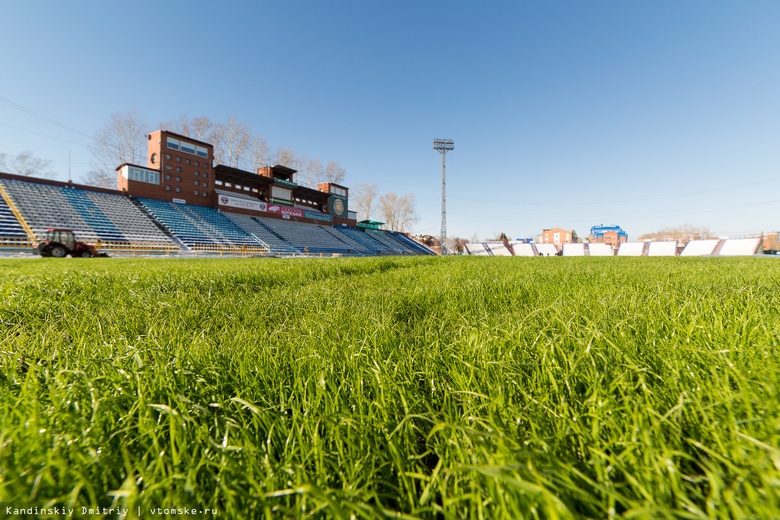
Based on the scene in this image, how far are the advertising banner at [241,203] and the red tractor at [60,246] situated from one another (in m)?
16.7

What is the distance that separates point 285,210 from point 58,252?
23.8 metres

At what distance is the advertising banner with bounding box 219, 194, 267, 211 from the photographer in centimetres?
3372

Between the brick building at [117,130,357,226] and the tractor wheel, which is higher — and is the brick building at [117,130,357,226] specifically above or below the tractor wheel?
above

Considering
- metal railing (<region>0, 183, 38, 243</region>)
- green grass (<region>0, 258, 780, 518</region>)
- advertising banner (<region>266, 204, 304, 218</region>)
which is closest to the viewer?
green grass (<region>0, 258, 780, 518</region>)

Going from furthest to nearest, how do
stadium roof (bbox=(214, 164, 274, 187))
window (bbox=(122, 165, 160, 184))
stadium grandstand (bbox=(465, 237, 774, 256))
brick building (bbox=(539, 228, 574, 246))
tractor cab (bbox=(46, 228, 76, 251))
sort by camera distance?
brick building (bbox=(539, 228, 574, 246))
stadium roof (bbox=(214, 164, 274, 187))
stadium grandstand (bbox=(465, 237, 774, 256))
window (bbox=(122, 165, 160, 184))
tractor cab (bbox=(46, 228, 76, 251))

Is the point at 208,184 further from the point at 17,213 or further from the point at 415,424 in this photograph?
the point at 415,424

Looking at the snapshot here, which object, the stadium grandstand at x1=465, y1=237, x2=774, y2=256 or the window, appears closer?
the window

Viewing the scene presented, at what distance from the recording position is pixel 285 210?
39125mm

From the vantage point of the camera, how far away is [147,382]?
1.09m

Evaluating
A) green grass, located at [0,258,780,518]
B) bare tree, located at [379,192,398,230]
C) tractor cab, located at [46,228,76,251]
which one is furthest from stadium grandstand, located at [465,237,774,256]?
tractor cab, located at [46,228,76,251]

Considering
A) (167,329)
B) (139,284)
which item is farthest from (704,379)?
(139,284)

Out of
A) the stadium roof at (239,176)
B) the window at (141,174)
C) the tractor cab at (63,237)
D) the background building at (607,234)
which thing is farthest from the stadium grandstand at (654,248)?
the background building at (607,234)

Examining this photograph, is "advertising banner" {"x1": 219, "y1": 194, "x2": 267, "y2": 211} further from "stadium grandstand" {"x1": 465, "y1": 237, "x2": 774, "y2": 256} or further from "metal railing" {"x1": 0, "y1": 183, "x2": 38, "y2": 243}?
"stadium grandstand" {"x1": 465, "y1": 237, "x2": 774, "y2": 256}

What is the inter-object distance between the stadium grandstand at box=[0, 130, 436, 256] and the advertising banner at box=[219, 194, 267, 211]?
0.36 ft
